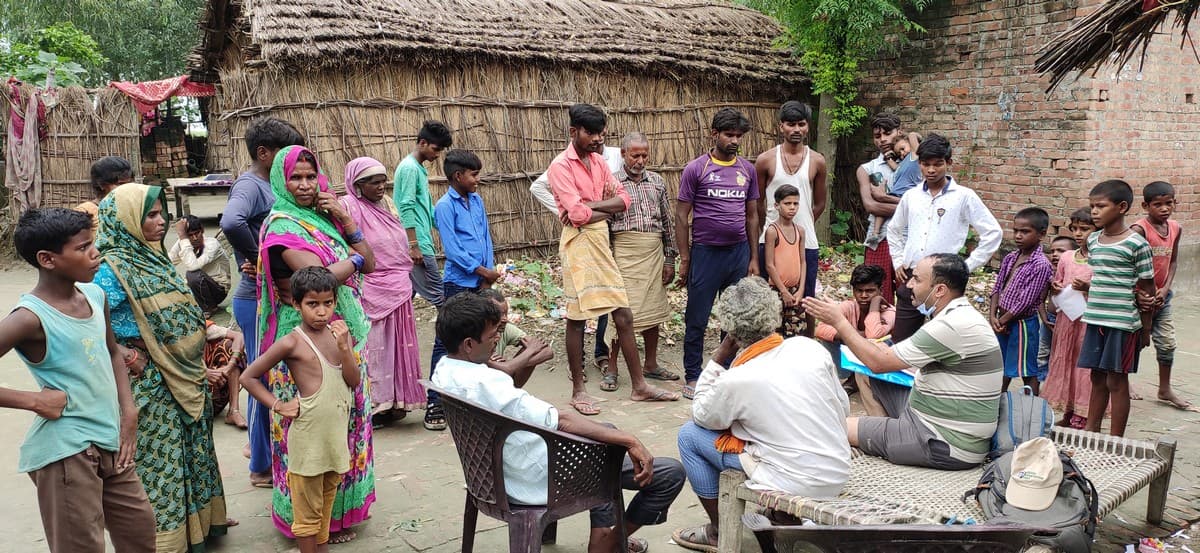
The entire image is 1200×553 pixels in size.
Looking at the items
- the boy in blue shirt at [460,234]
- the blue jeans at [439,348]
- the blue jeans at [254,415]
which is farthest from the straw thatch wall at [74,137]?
the blue jeans at [254,415]

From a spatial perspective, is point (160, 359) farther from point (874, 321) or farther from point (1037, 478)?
point (874, 321)

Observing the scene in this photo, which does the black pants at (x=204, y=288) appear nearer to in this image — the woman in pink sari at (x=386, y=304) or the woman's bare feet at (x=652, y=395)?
the woman in pink sari at (x=386, y=304)

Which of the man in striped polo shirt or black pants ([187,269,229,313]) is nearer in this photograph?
the man in striped polo shirt

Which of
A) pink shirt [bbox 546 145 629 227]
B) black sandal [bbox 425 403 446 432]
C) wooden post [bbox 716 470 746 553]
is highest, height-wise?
pink shirt [bbox 546 145 629 227]

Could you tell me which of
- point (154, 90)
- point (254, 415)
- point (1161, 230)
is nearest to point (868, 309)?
point (1161, 230)

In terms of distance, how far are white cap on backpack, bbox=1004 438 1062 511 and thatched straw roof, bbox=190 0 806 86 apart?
7.14 meters

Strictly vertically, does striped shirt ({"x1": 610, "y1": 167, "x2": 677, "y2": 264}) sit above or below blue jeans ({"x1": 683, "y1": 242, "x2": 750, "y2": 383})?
above

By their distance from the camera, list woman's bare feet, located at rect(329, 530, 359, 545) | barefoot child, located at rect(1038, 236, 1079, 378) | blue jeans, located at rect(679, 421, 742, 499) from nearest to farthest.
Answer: blue jeans, located at rect(679, 421, 742, 499)
woman's bare feet, located at rect(329, 530, 359, 545)
barefoot child, located at rect(1038, 236, 1079, 378)

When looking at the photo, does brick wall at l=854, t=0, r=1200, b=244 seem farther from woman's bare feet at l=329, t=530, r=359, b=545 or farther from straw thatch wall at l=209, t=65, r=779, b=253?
woman's bare feet at l=329, t=530, r=359, b=545

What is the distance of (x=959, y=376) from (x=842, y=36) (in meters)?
7.80

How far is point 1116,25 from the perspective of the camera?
153 inches

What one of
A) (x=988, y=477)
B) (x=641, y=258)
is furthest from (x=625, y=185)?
(x=988, y=477)

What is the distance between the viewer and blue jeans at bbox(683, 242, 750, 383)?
240 inches

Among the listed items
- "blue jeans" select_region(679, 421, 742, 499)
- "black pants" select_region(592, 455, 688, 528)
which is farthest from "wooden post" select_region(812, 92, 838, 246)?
"black pants" select_region(592, 455, 688, 528)
